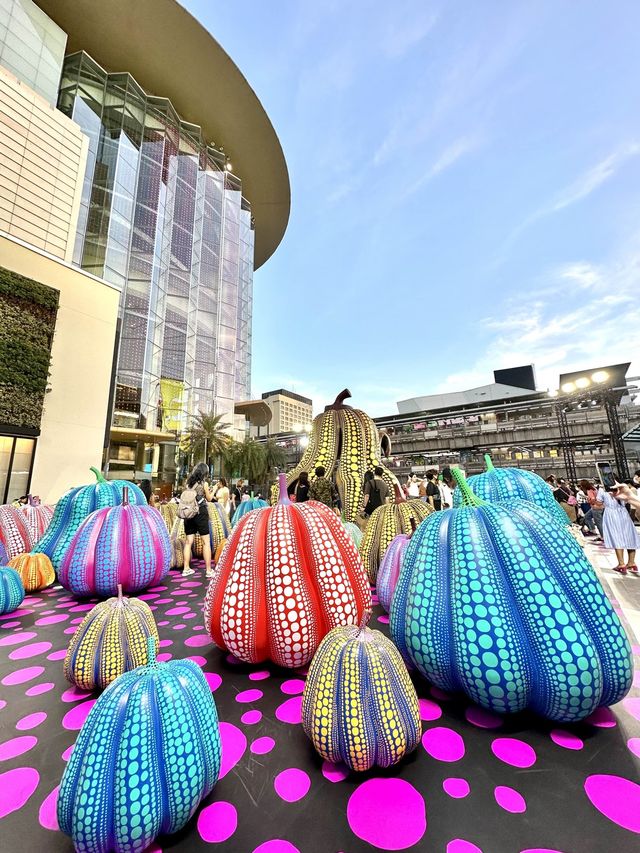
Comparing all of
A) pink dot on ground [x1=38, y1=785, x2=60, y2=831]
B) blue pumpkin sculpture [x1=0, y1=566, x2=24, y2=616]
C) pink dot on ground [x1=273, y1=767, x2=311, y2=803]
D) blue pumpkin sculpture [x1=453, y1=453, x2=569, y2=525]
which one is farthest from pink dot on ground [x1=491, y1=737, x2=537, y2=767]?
blue pumpkin sculpture [x1=0, y1=566, x2=24, y2=616]

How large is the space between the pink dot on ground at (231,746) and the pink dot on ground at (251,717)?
2.1 inches

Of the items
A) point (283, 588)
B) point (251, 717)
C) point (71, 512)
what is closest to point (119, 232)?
point (71, 512)

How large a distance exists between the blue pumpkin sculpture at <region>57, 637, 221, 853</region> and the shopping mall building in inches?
558

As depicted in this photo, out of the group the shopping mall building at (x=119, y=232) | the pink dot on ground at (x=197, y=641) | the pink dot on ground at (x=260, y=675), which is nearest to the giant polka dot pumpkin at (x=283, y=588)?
the pink dot on ground at (x=260, y=675)

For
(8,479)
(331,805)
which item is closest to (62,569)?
(331,805)

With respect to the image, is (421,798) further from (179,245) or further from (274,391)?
(274,391)

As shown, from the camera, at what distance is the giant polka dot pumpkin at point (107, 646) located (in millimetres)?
1829

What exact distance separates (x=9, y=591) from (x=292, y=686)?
9.17 feet

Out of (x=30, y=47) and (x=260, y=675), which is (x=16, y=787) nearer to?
(x=260, y=675)

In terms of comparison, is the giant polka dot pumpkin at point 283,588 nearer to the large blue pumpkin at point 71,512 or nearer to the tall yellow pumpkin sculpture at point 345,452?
the tall yellow pumpkin sculpture at point 345,452

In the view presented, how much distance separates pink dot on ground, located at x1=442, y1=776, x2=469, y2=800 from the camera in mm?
1187

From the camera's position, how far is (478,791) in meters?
1.20

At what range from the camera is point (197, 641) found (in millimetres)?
2496

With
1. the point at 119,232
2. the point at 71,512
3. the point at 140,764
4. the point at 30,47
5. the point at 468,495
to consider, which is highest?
the point at 30,47
